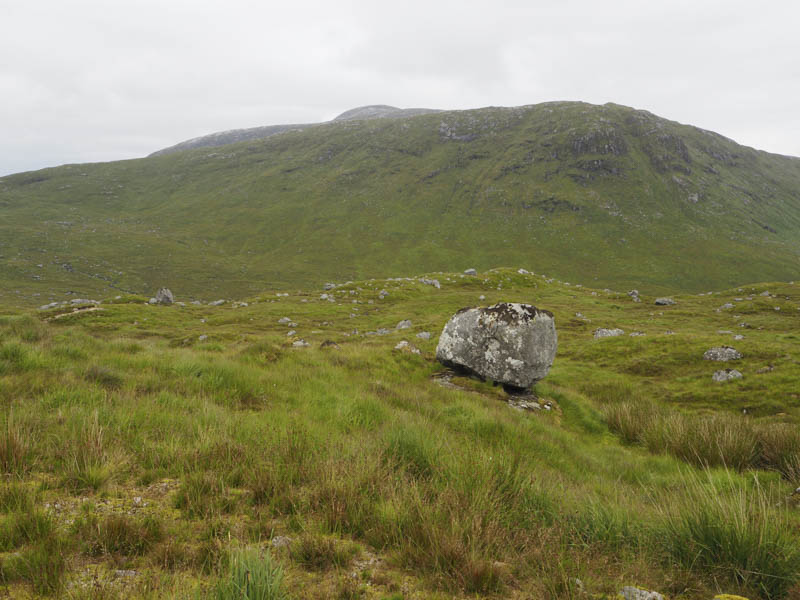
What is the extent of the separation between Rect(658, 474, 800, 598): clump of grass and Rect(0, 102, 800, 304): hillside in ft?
254

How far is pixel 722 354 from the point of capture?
65.0 feet

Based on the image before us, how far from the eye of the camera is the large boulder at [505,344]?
43.3 ft

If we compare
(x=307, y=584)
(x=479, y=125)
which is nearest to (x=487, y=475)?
(x=307, y=584)

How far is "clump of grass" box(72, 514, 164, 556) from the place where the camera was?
9.07ft

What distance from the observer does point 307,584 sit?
8.66 ft

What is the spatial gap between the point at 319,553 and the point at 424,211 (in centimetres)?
14088

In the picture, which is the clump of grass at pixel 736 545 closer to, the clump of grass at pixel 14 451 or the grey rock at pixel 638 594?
the grey rock at pixel 638 594

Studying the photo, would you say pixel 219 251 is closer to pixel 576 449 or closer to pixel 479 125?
pixel 576 449

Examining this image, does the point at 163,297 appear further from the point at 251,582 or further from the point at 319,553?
the point at 251,582

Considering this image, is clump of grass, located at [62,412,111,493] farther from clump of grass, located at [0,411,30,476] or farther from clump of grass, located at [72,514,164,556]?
clump of grass, located at [72,514,164,556]

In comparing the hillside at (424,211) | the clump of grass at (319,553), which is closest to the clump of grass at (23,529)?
the clump of grass at (319,553)

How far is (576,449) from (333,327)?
27.9m

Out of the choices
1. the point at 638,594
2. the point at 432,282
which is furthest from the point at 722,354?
the point at 432,282

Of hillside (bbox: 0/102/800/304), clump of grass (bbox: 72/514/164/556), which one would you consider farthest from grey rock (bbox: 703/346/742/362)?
hillside (bbox: 0/102/800/304)
